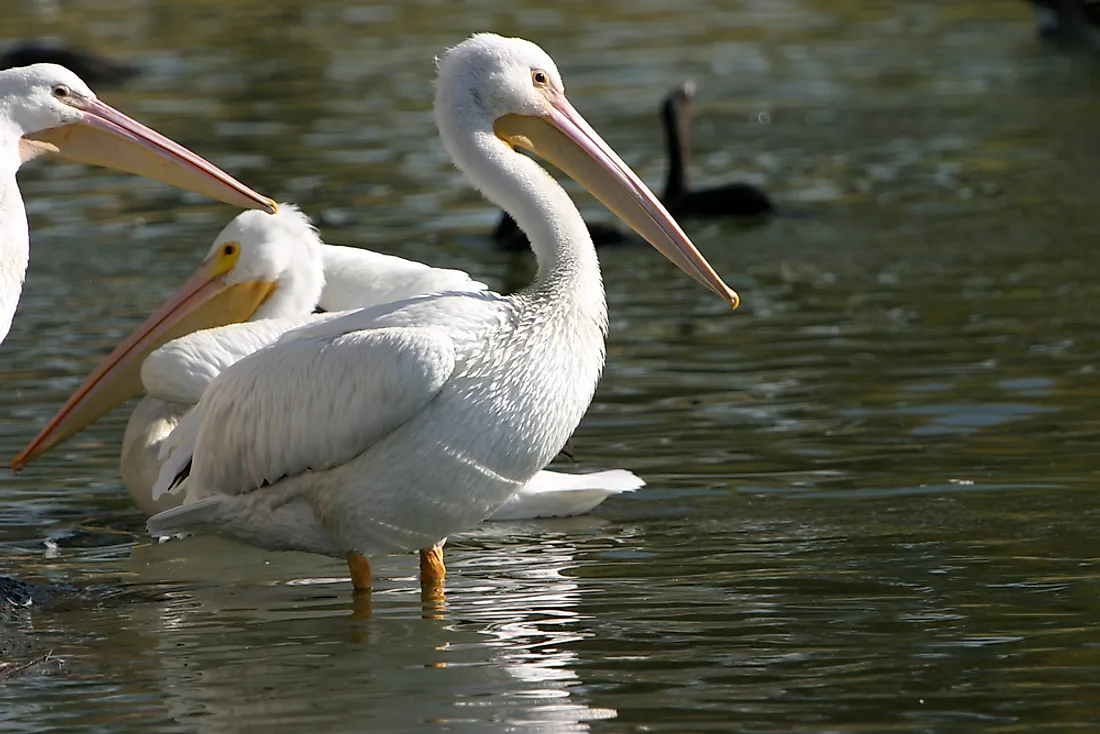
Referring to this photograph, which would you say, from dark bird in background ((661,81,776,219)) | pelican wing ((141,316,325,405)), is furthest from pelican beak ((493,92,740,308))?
dark bird in background ((661,81,776,219))

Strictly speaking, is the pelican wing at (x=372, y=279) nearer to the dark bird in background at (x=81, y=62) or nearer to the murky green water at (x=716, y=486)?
the murky green water at (x=716, y=486)

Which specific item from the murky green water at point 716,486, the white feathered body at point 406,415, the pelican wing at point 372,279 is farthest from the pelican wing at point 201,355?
the white feathered body at point 406,415

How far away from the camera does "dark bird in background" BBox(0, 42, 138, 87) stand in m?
18.7

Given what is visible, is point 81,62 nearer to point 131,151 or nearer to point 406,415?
point 131,151

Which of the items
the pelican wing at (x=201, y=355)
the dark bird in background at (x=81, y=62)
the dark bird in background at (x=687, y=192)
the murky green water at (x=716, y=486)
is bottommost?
the murky green water at (x=716, y=486)

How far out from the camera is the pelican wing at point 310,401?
496cm

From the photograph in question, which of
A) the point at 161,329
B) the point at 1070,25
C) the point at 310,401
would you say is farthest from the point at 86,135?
the point at 1070,25

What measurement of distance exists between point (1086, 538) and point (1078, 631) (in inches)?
35.2

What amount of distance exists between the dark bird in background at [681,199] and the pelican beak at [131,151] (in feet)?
16.4

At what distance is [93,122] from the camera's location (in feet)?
17.9

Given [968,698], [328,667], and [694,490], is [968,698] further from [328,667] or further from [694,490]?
[694,490]

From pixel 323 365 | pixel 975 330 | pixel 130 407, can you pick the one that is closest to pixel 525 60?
pixel 323 365

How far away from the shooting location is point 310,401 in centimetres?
515

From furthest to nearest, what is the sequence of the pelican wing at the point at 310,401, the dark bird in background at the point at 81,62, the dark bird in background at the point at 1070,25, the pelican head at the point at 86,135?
the dark bird in background at the point at 1070,25
the dark bird in background at the point at 81,62
the pelican head at the point at 86,135
the pelican wing at the point at 310,401
